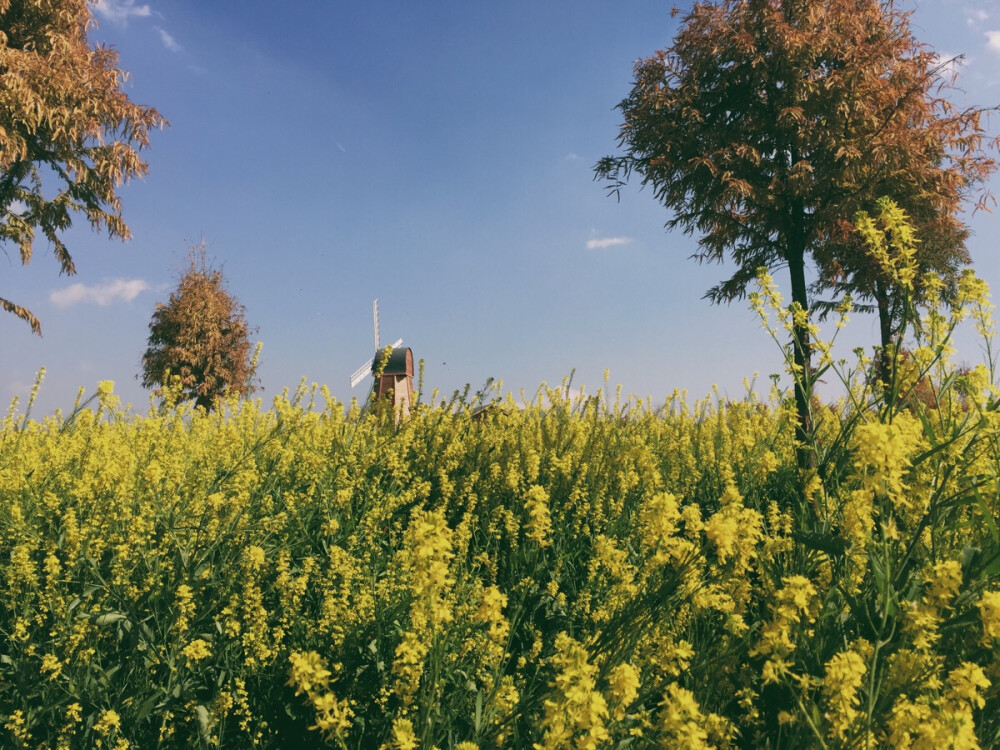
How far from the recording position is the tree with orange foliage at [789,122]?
9750mm

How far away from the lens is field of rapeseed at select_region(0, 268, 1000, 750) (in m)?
1.79

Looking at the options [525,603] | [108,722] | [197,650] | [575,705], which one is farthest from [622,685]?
[108,722]

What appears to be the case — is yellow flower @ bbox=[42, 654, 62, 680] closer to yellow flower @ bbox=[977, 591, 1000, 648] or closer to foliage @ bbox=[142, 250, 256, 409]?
yellow flower @ bbox=[977, 591, 1000, 648]

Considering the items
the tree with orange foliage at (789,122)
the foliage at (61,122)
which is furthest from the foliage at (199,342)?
the tree with orange foliage at (789,122)

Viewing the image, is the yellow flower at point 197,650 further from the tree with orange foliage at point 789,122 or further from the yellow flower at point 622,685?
the tree with orange foliage at point 789,122

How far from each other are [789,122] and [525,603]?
9.08 meters

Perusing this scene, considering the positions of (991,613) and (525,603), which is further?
(525,603)

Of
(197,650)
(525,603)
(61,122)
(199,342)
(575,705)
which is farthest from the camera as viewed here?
(199,342)

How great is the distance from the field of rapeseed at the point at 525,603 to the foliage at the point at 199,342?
69.8 feet

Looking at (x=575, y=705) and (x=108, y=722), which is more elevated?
(x=575, y=705)

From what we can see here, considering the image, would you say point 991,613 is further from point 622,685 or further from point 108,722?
point 108,722

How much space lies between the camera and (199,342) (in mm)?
24453

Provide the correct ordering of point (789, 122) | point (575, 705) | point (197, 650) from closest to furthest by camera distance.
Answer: point (575, 705) < point (197, 650) < point (789, 122)

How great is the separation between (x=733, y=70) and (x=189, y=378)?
20.9 m
